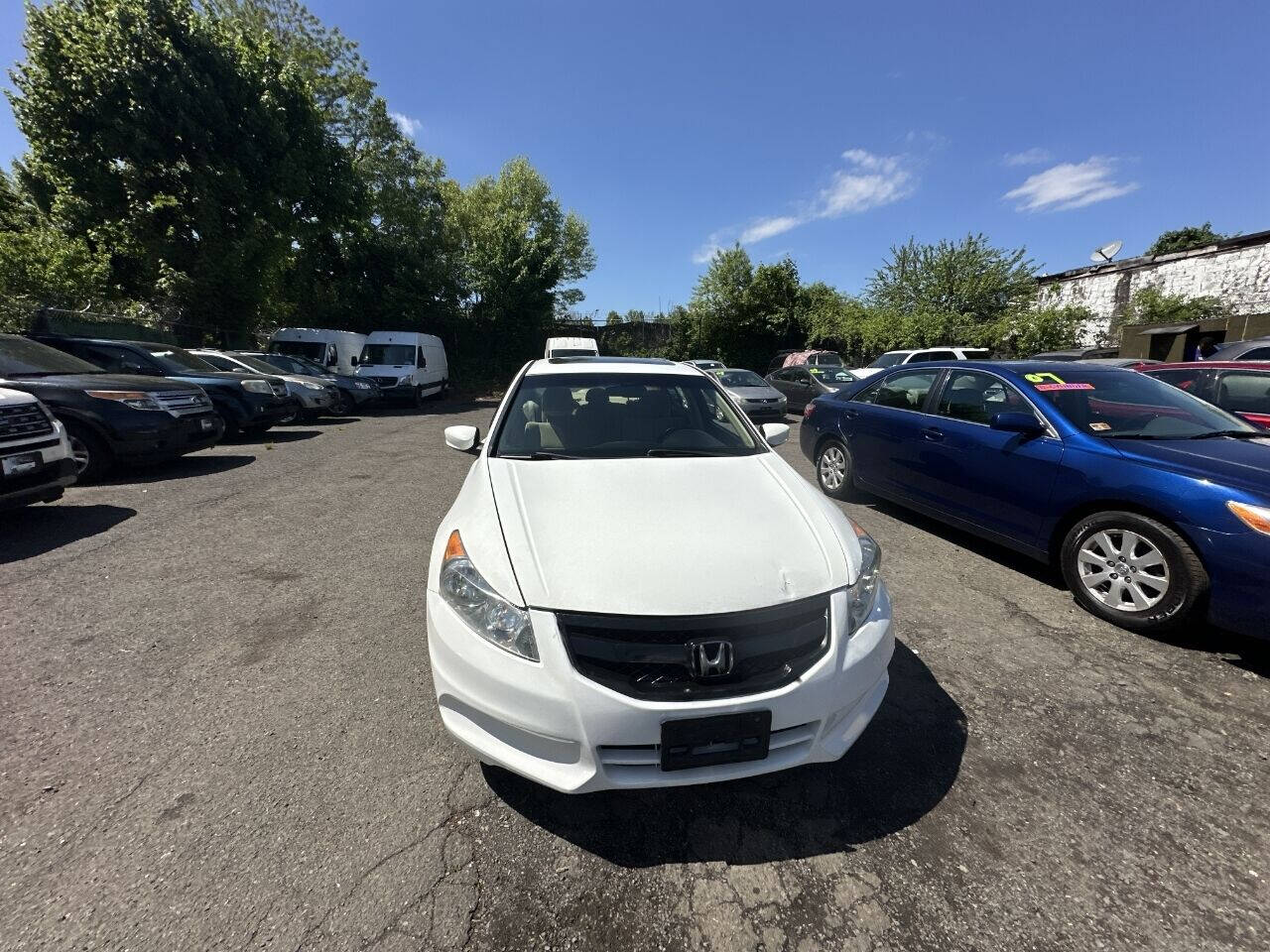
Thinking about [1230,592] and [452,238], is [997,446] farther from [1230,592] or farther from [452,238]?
[452,238]

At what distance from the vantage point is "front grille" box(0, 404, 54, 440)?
422 centimetres

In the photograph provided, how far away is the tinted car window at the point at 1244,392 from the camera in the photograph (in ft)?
16.1

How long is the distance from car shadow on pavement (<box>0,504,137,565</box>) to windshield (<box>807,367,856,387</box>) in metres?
13.2

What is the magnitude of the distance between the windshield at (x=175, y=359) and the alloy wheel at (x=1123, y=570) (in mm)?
11817

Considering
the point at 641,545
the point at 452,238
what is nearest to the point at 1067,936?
the point at 641,545

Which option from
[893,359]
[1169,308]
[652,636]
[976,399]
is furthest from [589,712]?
[1169,308]

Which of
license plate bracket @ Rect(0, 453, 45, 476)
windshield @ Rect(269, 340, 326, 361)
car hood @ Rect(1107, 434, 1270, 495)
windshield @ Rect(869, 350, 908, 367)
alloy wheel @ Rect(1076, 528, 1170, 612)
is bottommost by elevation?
alloy wheel @ Rect(1076, 528, 1170, 612)

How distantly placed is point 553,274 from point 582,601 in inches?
888

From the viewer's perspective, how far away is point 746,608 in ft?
5.50

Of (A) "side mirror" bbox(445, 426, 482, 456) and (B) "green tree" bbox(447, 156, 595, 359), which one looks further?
(B) "green tree" bbox(447, 156, 595, 359)

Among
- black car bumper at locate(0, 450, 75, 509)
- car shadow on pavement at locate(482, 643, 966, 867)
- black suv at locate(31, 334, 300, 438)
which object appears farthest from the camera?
black suv at locate(31, 334, 300, 438)

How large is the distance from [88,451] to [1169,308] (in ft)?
94.8

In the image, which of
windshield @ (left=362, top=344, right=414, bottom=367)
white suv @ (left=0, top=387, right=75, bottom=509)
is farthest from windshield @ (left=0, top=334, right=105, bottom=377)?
windshield @ (left=362, top=344, right=414, bottom=367)

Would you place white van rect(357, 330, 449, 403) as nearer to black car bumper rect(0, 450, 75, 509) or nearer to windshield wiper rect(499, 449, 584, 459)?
black car bumper rect(0, 450, 75, 509)
